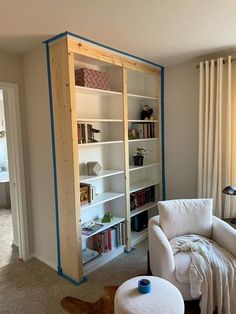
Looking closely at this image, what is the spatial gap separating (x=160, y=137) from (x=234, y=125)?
1.02 meters

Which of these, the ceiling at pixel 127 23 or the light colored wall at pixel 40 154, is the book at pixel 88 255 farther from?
the ceiling at pixel 127 23

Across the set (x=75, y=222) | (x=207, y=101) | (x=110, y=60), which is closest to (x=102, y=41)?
(x=110, y=60)

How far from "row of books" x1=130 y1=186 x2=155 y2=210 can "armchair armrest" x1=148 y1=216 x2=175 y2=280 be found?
1028 millimetres

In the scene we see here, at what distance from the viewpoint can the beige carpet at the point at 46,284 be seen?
2.22 m

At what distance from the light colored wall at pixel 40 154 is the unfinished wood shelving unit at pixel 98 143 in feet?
0.49

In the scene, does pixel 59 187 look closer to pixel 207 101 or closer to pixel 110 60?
pixel 110 60

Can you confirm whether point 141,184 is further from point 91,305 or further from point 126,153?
point 91,305

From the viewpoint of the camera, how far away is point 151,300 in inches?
61.6

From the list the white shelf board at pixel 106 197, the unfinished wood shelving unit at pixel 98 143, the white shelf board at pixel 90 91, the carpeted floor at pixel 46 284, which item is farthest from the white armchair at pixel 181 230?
the white shelf board at pixel 90 91

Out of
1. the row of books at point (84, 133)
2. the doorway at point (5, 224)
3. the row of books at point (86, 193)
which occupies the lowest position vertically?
the doorway at point (5, 224)

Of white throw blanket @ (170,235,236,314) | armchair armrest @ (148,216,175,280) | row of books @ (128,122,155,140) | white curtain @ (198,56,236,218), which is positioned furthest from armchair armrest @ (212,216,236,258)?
row of books @ (128,122,155,140)

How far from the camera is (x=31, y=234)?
299 cm

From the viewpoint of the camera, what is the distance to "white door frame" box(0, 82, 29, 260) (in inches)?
109

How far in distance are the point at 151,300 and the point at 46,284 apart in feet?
4.52
